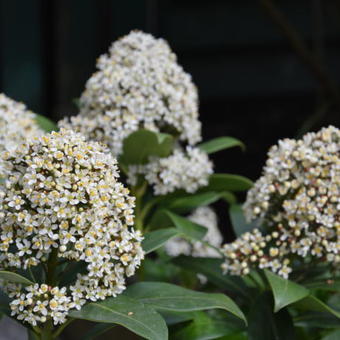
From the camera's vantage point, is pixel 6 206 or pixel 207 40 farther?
pixel 207 40

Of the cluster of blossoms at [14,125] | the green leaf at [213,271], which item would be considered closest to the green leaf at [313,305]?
the green leaf at [213,271]

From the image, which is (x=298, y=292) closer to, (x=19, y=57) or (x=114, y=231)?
(x=114, y=231)

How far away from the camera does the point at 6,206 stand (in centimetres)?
127

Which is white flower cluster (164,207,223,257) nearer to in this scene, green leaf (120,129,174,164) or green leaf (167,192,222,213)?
green leaf (167,192,222,213)

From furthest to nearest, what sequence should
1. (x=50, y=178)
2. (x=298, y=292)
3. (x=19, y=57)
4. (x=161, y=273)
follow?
(x=19, y=57) → (x=161, y=273) → (x=298, y=292) → (x=50, y=178)

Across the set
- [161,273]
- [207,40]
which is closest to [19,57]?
[207,40]

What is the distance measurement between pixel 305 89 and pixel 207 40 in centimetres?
68

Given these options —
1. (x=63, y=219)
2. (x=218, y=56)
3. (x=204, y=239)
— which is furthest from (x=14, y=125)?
(x=218, y=56)

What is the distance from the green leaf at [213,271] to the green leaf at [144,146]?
0.29 metres

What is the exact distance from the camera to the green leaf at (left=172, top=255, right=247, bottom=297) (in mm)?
1733

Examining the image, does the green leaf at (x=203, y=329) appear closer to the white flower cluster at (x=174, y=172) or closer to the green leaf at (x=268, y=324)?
the green leaf at (x=268, y=324)

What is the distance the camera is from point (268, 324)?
1591 millimetres

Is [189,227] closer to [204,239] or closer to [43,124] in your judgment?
[43,124]

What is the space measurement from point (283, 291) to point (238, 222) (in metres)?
0.48
